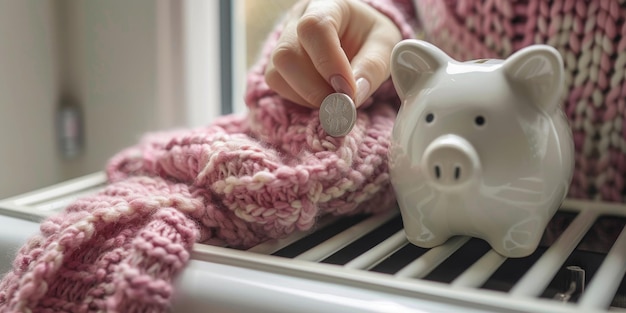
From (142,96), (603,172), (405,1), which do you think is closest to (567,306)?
(603,172)

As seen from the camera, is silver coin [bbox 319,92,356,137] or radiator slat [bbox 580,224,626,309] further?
silver coin [bbox 319,92,356,137]

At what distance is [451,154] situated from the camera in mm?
460

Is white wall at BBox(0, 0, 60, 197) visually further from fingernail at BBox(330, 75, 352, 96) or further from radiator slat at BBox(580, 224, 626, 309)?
radiator slat at BBox(580, 224, 626, 309)

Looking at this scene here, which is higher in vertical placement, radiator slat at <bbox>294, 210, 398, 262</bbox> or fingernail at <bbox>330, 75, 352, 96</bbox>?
fingernail at <bbox>330, 75, 352, 96</bbox>

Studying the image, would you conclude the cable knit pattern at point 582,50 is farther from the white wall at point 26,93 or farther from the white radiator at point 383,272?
the white wall at point 26,93

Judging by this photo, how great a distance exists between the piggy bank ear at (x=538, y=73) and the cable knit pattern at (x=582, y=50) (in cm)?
17

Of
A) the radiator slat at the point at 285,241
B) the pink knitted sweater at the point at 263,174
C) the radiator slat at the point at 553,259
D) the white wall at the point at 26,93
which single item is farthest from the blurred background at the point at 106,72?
the radiator slat at the point at 553,259

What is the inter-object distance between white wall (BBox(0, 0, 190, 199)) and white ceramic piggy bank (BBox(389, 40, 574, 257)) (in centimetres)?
59

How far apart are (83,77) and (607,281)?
2.88ft

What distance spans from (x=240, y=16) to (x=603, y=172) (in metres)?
0.64

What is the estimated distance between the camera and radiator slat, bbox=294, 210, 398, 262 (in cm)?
54

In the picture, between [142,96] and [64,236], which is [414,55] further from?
[142,96]

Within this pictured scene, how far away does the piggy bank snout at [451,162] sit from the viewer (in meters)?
0.46

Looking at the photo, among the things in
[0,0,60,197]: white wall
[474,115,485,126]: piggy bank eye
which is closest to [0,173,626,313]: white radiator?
[474,115,485,126]: piggy bank eye
